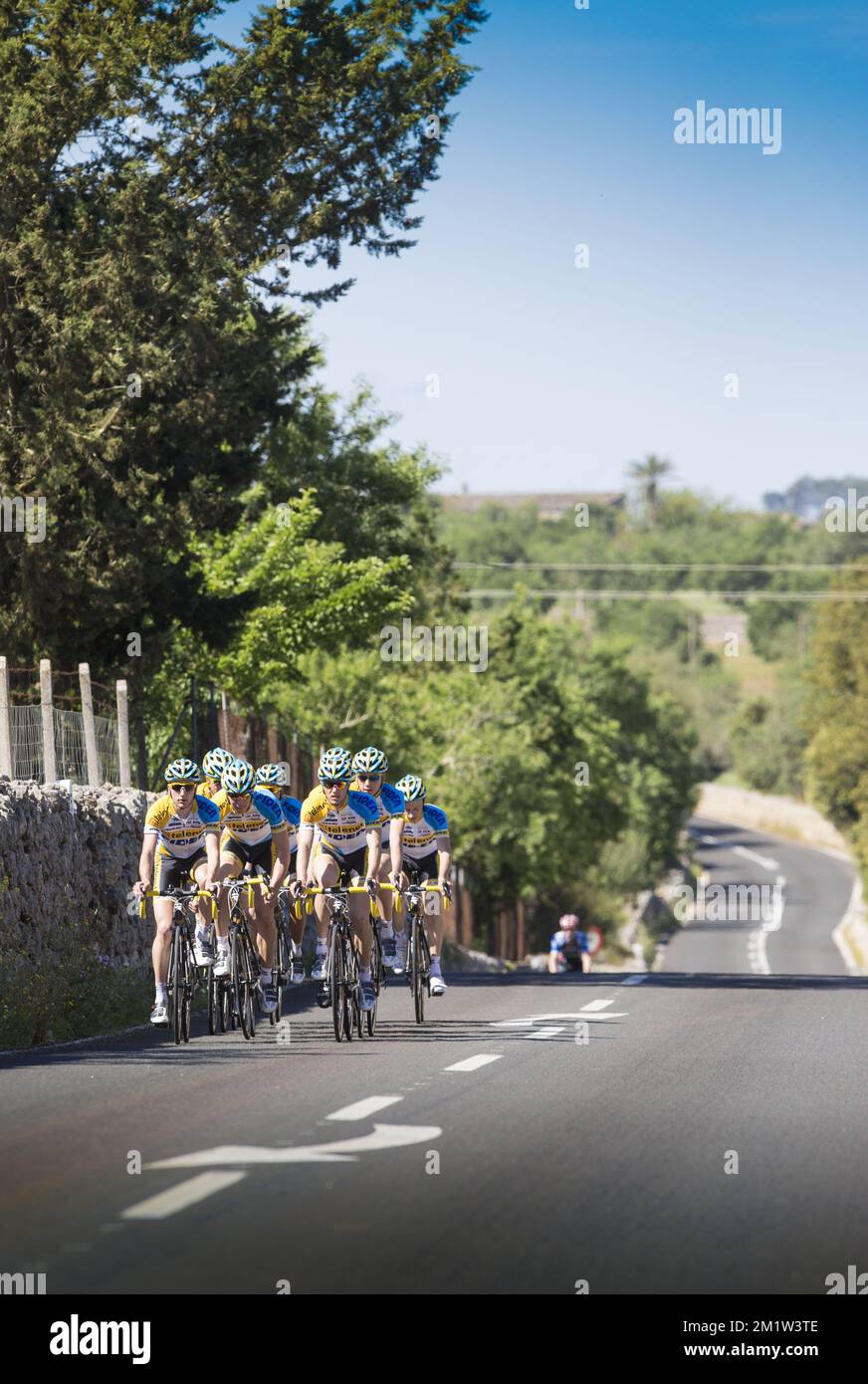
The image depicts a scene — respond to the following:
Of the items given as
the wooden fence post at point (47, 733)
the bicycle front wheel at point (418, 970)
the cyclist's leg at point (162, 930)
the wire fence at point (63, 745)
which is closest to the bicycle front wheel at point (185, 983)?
the cyclist's leg at point (162, 930)

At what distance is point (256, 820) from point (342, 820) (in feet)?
3.71

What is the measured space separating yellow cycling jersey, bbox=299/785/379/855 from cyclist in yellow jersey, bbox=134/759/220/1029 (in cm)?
73

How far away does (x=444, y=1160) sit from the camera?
9992 millimetres

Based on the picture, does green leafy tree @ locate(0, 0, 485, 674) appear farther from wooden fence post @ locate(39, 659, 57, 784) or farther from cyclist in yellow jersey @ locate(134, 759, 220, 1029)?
cyclist in yellow jersey @ locate(134, 759, 220, 1029)

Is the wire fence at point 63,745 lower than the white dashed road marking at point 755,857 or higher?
higher

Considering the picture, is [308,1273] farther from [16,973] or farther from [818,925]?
[818,925]

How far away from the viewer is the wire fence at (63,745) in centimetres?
2109

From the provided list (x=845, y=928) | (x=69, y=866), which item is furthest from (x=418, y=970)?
(x=845, y=928)

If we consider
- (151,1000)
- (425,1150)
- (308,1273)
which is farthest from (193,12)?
(308,1273)

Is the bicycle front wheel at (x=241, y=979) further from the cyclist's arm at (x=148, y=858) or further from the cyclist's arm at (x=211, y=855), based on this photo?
the cyclist's arm at (x=148, y=858)

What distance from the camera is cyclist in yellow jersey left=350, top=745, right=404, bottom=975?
17719 mm

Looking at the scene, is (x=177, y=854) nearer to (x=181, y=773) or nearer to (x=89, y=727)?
(x=181, y=773)

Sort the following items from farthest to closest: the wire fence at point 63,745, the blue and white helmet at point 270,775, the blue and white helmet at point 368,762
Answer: the wire fence at point 63,745 → the blue and white helmet at point 270,775 → the blue and white helmet at point 368,762
